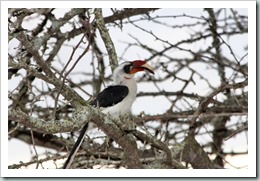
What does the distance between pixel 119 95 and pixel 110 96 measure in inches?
1.6

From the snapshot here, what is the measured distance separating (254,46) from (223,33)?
953mm

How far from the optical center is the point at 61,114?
331cm

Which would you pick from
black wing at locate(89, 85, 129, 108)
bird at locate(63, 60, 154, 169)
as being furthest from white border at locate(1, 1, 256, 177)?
black wing at locate(89, 85, 129, 108)

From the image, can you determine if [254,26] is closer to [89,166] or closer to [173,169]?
[173,169]

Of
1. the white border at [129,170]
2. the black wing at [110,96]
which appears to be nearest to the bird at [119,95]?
the black wing at [110,96]

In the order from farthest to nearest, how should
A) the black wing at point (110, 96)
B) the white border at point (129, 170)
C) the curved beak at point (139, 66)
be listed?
the curved beak at point (139, 66) → the black wing at point (110, 96) → the white border at point (129, 170)

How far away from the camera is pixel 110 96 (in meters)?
2.39

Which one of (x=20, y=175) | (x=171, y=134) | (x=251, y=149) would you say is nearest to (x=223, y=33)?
(x=171, y=134)

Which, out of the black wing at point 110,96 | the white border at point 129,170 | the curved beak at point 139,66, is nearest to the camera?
the white border at point 129,170

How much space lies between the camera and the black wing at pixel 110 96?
234 cm

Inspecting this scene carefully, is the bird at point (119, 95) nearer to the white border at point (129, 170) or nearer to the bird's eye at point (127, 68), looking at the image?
the bird's eye at point (127, 68)

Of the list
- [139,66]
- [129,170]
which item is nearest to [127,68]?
[139,66]

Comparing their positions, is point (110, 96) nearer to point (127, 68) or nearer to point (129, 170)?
point (127, 68)

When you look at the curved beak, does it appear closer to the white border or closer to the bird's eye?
the bird's eye
